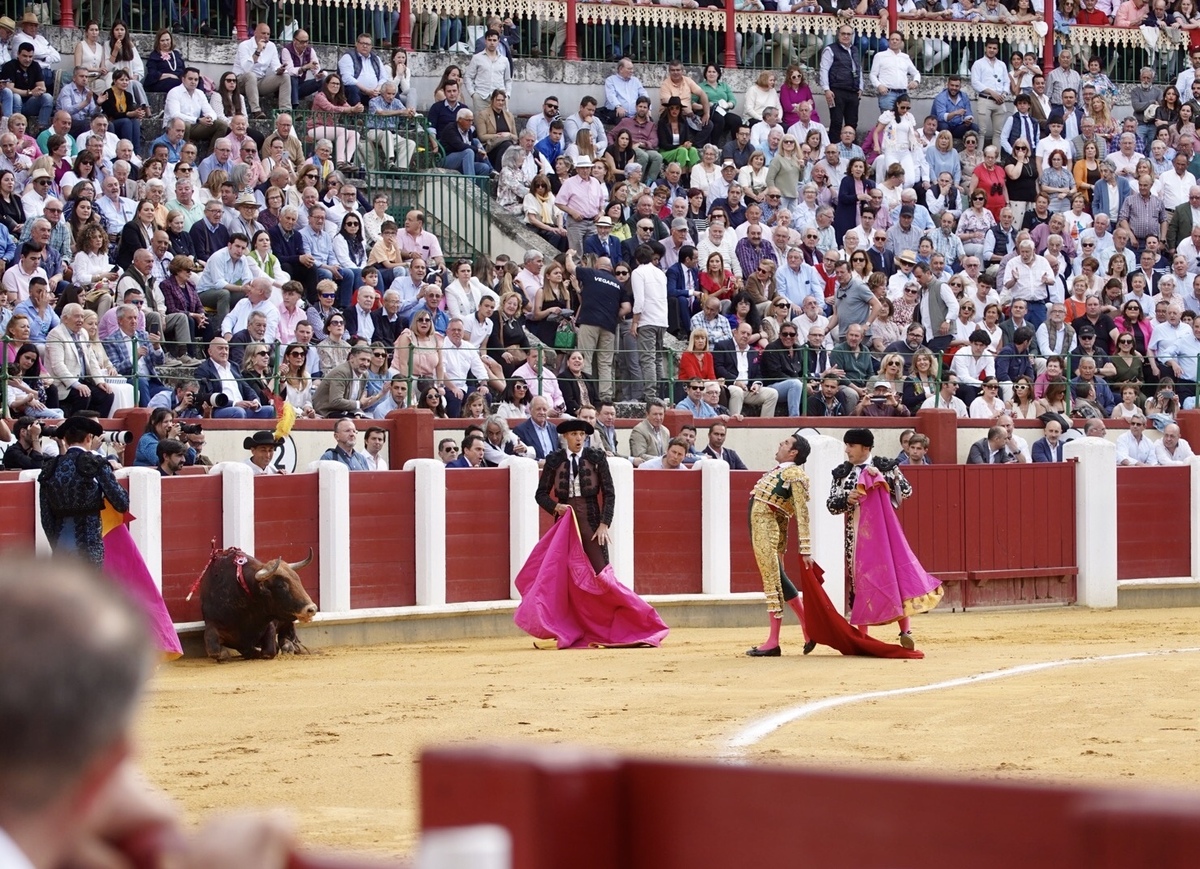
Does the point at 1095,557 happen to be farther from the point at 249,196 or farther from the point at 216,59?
the point at 216,59

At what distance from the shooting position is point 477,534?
46.7 feet

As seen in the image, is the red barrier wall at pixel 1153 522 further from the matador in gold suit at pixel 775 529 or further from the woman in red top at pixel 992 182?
the matador in gold suit at pixel 775 529

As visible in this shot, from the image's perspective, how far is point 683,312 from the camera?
17094mm

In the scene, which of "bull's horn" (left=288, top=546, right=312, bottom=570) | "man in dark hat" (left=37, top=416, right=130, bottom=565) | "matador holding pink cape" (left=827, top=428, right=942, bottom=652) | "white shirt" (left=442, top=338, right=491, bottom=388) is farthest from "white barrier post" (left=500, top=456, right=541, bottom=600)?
"man in dark hat" (left=37, top=416, right=130, bottom=565)

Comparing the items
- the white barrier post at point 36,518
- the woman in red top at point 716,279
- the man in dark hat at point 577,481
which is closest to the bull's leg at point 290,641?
the white barrier post at point 36,518

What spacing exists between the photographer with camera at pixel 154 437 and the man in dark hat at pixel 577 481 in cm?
242

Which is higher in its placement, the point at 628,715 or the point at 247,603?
the point at 247,603

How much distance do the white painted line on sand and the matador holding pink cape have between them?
0.89m

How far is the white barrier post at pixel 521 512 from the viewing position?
14188 mm

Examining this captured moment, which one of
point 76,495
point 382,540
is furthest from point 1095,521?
point 76,495

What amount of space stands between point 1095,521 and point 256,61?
8.66 metres

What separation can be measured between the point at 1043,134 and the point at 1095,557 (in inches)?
272

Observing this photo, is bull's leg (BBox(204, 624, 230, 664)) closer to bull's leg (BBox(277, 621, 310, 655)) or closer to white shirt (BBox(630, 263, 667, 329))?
bull's leg (BBox(277, 621, 310, 655))

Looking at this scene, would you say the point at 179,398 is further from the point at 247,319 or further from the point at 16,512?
the point at 16,512
